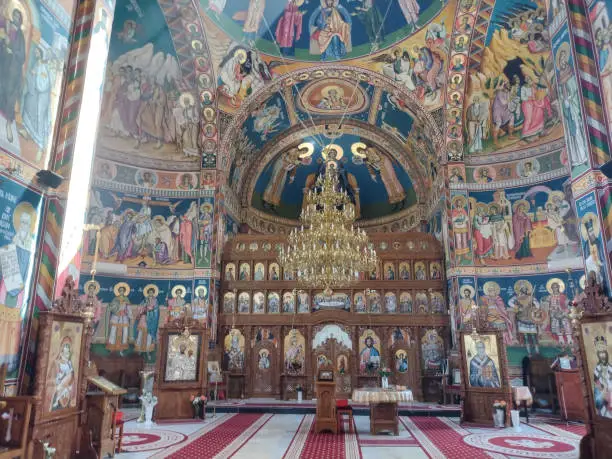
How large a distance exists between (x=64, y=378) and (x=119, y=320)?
721 cm

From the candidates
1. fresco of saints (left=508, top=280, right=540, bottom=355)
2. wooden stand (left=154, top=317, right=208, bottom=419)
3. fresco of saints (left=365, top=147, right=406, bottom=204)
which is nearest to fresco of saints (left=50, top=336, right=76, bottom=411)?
wooden stand (left=154, top=317, right=208, bottom=419)

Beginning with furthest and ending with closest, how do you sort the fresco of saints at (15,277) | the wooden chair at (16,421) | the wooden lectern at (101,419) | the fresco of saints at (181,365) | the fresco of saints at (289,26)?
the fresco of saints at (289,26) < the fresco of saints at (181,365) < the wooden lectern at (101,419) < the fresco of saints at (15,277) < the wooden chair at (16,421)

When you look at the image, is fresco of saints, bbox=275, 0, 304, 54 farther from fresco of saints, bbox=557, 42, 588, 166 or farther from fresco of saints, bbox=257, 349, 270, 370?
fresco of saints, bbox=257, 349, 270, 370

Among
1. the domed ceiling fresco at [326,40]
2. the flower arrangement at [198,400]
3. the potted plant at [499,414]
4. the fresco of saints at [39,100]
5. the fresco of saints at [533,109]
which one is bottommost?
the potted plant at [499,414]

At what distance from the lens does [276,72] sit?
571 inches

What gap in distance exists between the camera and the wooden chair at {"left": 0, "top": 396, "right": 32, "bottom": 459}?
4773mm

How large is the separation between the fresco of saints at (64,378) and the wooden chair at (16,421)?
29.2 inches

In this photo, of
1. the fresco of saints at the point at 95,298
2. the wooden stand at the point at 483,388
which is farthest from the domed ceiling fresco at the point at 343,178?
the wooden stand at the point at 483,388

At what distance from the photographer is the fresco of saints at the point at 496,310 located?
39.5ft

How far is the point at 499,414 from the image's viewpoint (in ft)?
30.2

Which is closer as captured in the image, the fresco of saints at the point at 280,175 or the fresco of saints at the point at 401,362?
the fresco of saints at the point at 401,362

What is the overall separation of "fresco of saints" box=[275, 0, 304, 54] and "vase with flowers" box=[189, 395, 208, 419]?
10501 mm

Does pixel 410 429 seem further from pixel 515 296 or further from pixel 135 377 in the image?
pixel 135 377

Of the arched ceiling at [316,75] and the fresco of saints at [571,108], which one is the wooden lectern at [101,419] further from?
the arched ceiling at [316,75]
